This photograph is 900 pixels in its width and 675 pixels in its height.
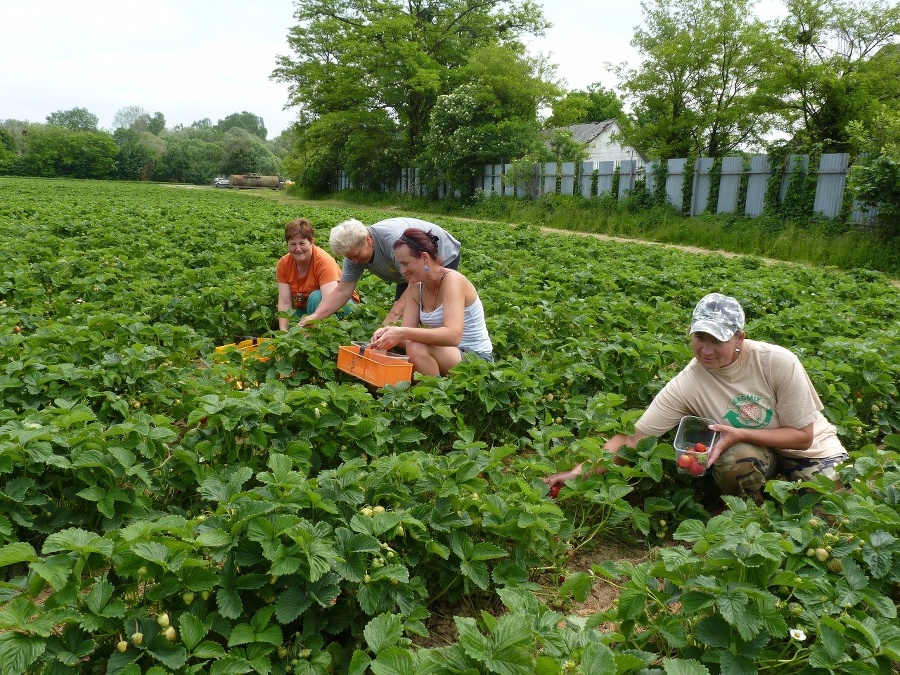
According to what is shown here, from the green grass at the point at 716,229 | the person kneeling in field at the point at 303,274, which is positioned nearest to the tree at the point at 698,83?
the green grass at the point at 716,229

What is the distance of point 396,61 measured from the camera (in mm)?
34719

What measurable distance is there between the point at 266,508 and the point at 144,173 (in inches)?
3154

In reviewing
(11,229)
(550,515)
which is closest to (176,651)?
(550,515)

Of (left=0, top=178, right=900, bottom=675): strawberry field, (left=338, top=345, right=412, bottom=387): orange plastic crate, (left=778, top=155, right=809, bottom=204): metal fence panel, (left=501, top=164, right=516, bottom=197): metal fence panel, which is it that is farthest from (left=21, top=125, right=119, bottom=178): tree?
(left=338, top=345, right=412, bottom=387): orange plastic crate

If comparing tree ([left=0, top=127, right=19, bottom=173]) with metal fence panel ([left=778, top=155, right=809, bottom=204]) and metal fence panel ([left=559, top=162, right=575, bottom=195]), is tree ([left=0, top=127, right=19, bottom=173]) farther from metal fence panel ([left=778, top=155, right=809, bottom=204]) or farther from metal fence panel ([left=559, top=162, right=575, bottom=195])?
metal fence panel ([left=778, top=155, right=809, bottom=204])

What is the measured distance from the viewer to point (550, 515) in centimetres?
279

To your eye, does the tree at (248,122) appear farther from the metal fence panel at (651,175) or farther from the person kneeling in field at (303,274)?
the person kneeling in field at (303,274)

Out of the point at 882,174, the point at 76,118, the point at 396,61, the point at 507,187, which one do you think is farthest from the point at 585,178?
the point at 76,118

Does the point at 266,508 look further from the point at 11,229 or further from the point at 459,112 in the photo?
the point at 459,112

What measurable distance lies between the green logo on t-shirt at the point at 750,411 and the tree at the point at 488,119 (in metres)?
24.4

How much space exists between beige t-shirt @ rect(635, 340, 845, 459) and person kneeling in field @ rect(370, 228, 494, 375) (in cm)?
140

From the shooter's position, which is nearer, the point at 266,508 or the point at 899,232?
the point at 266,508

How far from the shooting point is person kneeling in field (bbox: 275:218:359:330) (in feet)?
18.4

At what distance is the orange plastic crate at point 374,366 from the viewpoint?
4.19 meters
